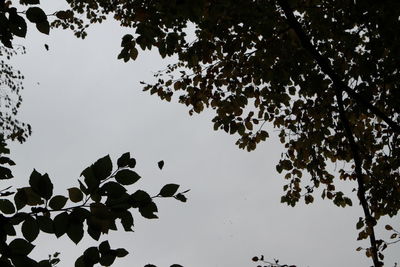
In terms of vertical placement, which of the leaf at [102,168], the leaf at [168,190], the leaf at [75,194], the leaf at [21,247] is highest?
the leaf at [168,190]

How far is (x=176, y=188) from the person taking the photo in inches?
67.4

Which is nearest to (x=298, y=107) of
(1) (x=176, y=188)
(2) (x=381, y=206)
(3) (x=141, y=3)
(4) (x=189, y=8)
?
(2) (x=381, y=206)

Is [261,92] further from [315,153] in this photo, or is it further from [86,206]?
[86,206]

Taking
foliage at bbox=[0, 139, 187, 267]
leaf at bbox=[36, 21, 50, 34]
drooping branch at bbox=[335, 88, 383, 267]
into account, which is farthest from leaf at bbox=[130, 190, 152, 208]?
drooping branch at bbox=[335, 88, 383, 267]

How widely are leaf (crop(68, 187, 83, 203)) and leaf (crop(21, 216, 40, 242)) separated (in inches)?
6.0

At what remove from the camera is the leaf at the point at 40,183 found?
1429 millimetres

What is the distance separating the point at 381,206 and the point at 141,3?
4306mm

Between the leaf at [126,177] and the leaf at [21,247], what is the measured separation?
368 mm

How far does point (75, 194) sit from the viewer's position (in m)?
1.54

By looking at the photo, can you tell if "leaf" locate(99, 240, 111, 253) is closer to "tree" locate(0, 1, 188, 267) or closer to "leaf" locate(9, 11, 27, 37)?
"tree" locate(0, 1, 188, 267)

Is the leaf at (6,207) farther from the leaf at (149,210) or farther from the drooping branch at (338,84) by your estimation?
the drooping branch at (338,84)

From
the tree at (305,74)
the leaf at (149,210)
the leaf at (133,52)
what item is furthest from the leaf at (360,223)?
the leaf at (149,210)

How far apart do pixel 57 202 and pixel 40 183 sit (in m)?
0.11

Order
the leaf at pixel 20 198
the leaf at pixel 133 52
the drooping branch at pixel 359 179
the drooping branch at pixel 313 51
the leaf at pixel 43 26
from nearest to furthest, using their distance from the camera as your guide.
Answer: the leaf at pixel 20 198
the leaf at pixel 43 26
the leaf at pixel 133 52
the drooping branch at pixel 313 51
the drooping branch at pixel 359 179
